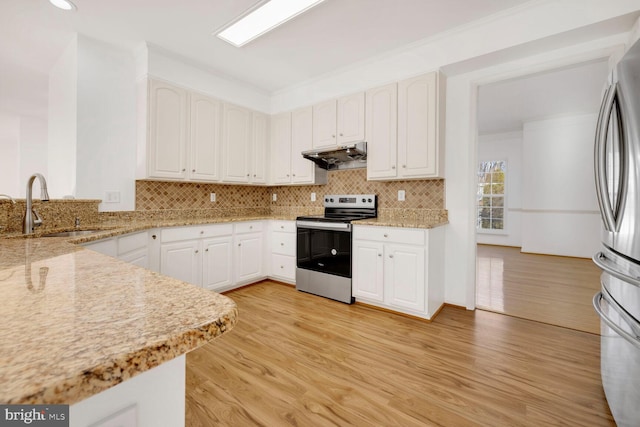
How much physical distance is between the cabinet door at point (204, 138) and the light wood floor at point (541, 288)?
3.42m

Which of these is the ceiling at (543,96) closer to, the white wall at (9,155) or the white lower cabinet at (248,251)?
the white lower cabinet at (248,251)

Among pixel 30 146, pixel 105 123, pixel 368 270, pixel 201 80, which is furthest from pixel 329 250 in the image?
pixel 30 146

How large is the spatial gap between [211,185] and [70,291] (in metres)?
3.41

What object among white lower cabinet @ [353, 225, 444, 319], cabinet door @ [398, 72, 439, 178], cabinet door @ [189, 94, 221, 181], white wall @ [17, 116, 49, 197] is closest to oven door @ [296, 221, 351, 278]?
white lower cabinet @ [353, 225, 444, 319]

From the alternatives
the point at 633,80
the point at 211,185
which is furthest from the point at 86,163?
the point at 633,80

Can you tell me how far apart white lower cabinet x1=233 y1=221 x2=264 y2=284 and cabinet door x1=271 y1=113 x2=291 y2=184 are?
78 cm

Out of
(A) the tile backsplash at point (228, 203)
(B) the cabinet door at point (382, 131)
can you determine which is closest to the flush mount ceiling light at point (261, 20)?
(B) the cabinet door at point (382, 131)

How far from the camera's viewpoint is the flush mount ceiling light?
231 cm

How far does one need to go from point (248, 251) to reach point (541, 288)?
3725 mm

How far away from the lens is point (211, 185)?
394cm

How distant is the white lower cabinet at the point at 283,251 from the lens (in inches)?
143

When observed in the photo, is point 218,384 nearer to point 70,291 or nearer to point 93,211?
point 70,291

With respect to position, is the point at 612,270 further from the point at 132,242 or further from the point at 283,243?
the point at 132,242

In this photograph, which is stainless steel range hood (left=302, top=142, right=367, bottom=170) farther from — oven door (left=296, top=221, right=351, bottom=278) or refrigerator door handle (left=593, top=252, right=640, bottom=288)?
refrigerator door handle (left=593, top=252, right=640, bottom=288)
